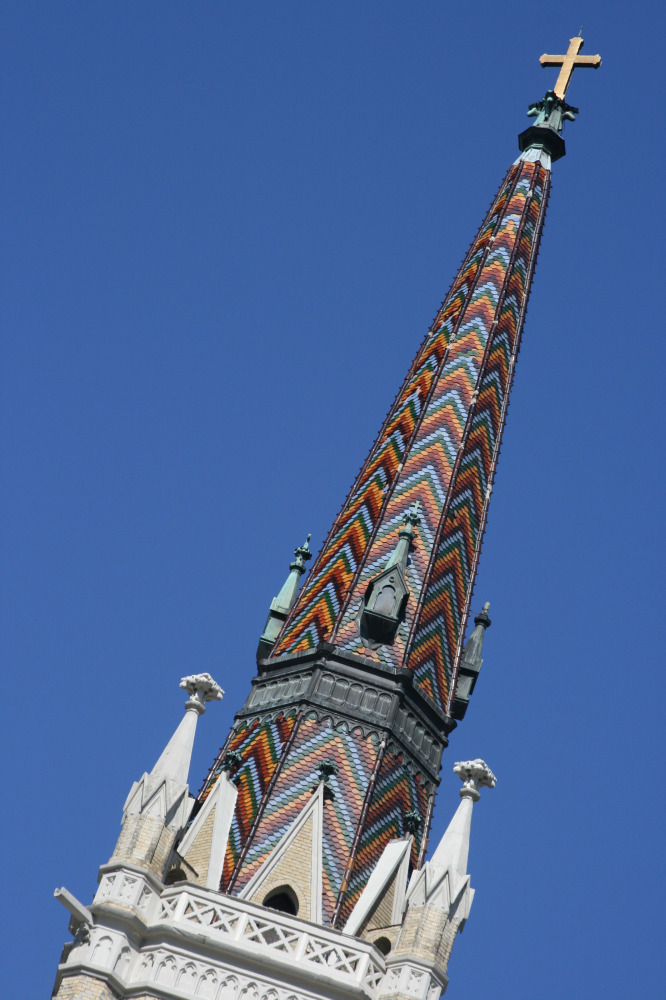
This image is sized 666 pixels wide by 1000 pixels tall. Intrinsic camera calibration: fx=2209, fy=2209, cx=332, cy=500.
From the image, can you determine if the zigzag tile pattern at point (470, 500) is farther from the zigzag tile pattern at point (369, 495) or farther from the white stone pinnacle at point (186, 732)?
the white stone pinnacle at point (186, 732)

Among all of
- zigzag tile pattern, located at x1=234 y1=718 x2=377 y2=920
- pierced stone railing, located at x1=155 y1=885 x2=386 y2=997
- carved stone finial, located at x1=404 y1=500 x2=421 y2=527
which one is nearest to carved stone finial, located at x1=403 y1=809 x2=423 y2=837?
zigzag tile pattern, located at x1=234 y1=718 x2=377 y2=920

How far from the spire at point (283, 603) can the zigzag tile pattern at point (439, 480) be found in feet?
0.97

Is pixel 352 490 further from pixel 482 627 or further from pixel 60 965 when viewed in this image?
pixel 60 965

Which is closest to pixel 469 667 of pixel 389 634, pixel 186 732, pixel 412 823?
pixel 389 634

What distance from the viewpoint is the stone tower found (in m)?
28.1

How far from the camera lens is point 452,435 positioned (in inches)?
1421

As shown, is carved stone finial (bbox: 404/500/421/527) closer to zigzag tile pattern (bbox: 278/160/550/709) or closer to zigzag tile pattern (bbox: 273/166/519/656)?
zigzag tile pattern (bbox: 278/160/550/709)

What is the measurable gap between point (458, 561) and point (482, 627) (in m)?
1.14

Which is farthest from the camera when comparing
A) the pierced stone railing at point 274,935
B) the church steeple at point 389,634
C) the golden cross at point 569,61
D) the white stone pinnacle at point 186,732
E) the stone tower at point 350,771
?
the golden cross at point 569,61

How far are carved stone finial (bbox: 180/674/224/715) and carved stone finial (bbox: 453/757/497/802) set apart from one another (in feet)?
11.6

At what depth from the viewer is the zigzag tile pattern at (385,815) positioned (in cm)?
2997

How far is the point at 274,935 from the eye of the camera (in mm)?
28562

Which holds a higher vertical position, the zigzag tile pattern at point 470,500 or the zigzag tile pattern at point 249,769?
the zigzag tile pattern at point 470,500

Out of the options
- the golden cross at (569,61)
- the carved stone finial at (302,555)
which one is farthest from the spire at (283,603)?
the golden cross at (569,61)
